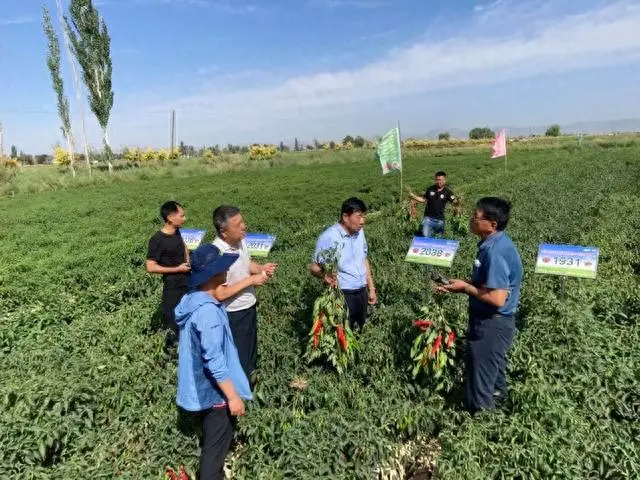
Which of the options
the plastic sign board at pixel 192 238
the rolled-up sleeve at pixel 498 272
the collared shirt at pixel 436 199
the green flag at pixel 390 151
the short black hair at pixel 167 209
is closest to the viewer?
the rolled-up sleeve at pixel 498 272

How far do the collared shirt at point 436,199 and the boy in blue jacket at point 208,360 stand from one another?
637 centimetres

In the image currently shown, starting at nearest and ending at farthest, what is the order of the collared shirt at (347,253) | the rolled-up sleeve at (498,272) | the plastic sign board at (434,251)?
the rolled-up sleeve at (498,272), the collared shirt at (347,253), the plastic sign board at (434,251)

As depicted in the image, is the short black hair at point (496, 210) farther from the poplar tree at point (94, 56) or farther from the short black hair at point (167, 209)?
the poplar tree at point (94, 56)

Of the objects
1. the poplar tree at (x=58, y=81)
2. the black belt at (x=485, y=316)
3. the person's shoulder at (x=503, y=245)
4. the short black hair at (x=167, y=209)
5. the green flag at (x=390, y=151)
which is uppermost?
the poplar tree at (x=58, y=81)

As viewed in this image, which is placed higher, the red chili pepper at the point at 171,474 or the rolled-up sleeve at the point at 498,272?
the rolled-up sleeve at the point at 498,272

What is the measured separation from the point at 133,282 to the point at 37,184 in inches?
828

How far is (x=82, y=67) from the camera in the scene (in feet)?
106

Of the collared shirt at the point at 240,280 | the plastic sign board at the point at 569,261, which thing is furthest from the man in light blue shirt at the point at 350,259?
the plastic sign board at the point at 569,261

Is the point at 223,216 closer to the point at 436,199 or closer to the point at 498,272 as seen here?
the point at 498,272

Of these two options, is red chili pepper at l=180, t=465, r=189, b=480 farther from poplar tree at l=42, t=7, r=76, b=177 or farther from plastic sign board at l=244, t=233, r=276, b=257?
poplar tree at l=42, t=7, r=76, b=177

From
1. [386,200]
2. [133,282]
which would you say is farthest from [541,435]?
[386,200]

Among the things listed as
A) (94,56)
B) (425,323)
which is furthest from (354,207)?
(94,56)

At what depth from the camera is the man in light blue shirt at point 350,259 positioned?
14.2 ft

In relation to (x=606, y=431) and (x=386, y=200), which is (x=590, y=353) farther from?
(x=386, y=200)
